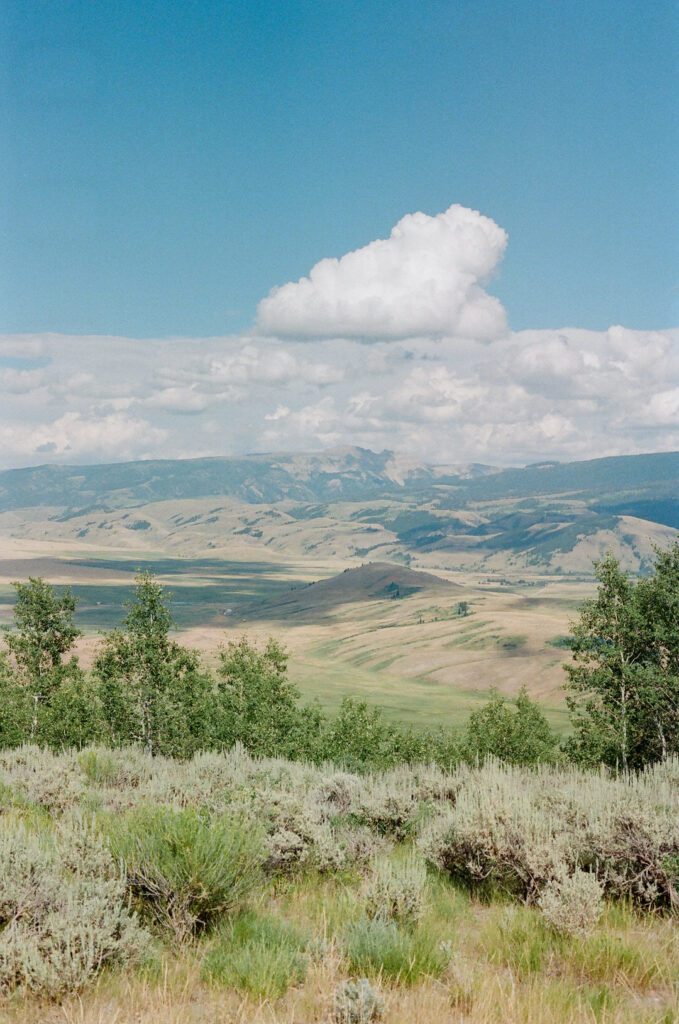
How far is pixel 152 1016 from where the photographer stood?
18.4 feet

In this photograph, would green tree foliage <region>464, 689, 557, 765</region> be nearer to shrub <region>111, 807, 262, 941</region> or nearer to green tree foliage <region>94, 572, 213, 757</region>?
green tree foliage <region>94, 572, 213, 757</region>

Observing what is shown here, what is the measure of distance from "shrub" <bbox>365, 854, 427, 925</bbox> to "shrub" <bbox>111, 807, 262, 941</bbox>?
1373mm

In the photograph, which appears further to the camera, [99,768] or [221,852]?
[99,768]

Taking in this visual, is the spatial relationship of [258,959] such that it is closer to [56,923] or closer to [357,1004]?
[357,1004]

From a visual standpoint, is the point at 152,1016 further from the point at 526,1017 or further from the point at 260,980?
the point at 526,1017

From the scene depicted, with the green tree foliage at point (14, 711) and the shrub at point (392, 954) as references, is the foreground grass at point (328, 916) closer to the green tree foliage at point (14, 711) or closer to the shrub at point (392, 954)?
the shrub at point (392, 954)

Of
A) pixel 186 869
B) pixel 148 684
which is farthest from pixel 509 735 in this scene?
pixel 186 869

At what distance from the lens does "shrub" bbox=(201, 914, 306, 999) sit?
20.0ft

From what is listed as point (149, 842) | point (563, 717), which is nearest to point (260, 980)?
point (149, 842)

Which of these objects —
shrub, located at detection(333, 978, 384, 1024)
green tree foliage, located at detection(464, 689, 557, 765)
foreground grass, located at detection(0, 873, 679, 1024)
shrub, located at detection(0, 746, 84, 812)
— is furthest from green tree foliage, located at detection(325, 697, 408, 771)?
shrub, located at detection(333, 978, 384, 1024)

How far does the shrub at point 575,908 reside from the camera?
725 centimetres

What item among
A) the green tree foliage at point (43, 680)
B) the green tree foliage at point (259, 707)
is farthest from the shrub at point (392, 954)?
the green tree foliage at point (43, 680)

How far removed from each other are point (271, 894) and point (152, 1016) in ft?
11.2

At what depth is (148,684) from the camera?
5562 centimetres
